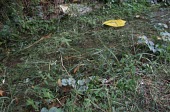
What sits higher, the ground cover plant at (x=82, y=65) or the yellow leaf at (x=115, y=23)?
the yellow leaf at (x=115, y=23)

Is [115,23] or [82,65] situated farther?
[115,23]

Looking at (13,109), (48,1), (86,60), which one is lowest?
(13,109)

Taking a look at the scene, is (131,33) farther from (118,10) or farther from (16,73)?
(16,73)

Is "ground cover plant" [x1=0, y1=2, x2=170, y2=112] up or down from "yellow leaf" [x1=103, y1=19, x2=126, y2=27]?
down

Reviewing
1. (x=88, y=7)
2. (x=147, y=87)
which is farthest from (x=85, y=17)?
(x=147, y=87)

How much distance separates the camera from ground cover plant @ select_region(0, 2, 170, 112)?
172 cm

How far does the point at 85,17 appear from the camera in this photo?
121 inches

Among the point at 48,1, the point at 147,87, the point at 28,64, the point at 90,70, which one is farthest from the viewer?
the point at 48,1

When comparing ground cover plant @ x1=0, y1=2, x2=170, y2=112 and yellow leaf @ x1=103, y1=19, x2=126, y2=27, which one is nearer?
ground cover plant @ x1=0, y1=2, x2=170, y2=112

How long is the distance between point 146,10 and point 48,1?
120cm

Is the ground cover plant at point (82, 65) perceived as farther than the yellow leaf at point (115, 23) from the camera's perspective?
No

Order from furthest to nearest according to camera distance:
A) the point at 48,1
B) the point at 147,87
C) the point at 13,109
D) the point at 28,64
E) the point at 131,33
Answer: the point at 48,1, the point at 131,33, the point at 28,64, the point at 147,87, the point at 13,109

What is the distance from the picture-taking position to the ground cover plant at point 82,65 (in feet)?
5.64

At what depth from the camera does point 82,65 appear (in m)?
2.05
